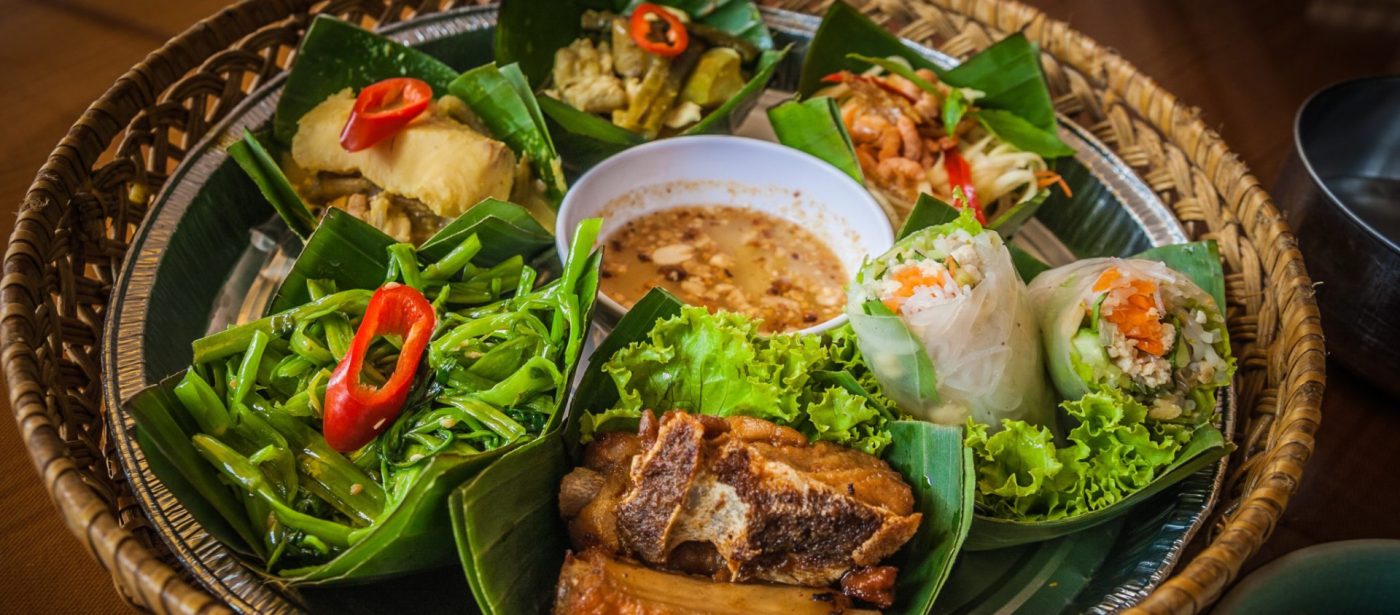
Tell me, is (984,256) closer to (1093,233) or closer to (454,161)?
(1093,233)

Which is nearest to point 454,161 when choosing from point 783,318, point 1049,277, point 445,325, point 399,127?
point 399,127

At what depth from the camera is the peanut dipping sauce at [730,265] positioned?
2.72m

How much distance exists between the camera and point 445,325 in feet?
7.20

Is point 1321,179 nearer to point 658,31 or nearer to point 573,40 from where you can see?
point 658,31

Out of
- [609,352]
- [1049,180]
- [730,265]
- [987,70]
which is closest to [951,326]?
[609,352]

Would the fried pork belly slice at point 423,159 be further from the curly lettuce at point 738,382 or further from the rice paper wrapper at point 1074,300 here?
the rice paper wrapper at point 1074,300

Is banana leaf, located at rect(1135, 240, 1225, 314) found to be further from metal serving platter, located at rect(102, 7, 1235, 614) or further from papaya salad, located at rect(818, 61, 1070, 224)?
papaya salad, located at rect(818, 61, 1070, 224)

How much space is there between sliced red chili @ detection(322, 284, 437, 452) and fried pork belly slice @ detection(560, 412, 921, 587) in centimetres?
43

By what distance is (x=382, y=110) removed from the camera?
2717mm

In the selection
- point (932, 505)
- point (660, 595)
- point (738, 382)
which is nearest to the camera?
point (660, 595)

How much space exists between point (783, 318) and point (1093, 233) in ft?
3.64

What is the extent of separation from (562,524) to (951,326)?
3.20 feet

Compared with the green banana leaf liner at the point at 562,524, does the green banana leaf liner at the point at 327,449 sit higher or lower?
higher

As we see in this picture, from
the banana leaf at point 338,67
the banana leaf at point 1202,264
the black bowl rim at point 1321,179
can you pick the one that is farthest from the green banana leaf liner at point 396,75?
the black bowl rim at point 1321,179
